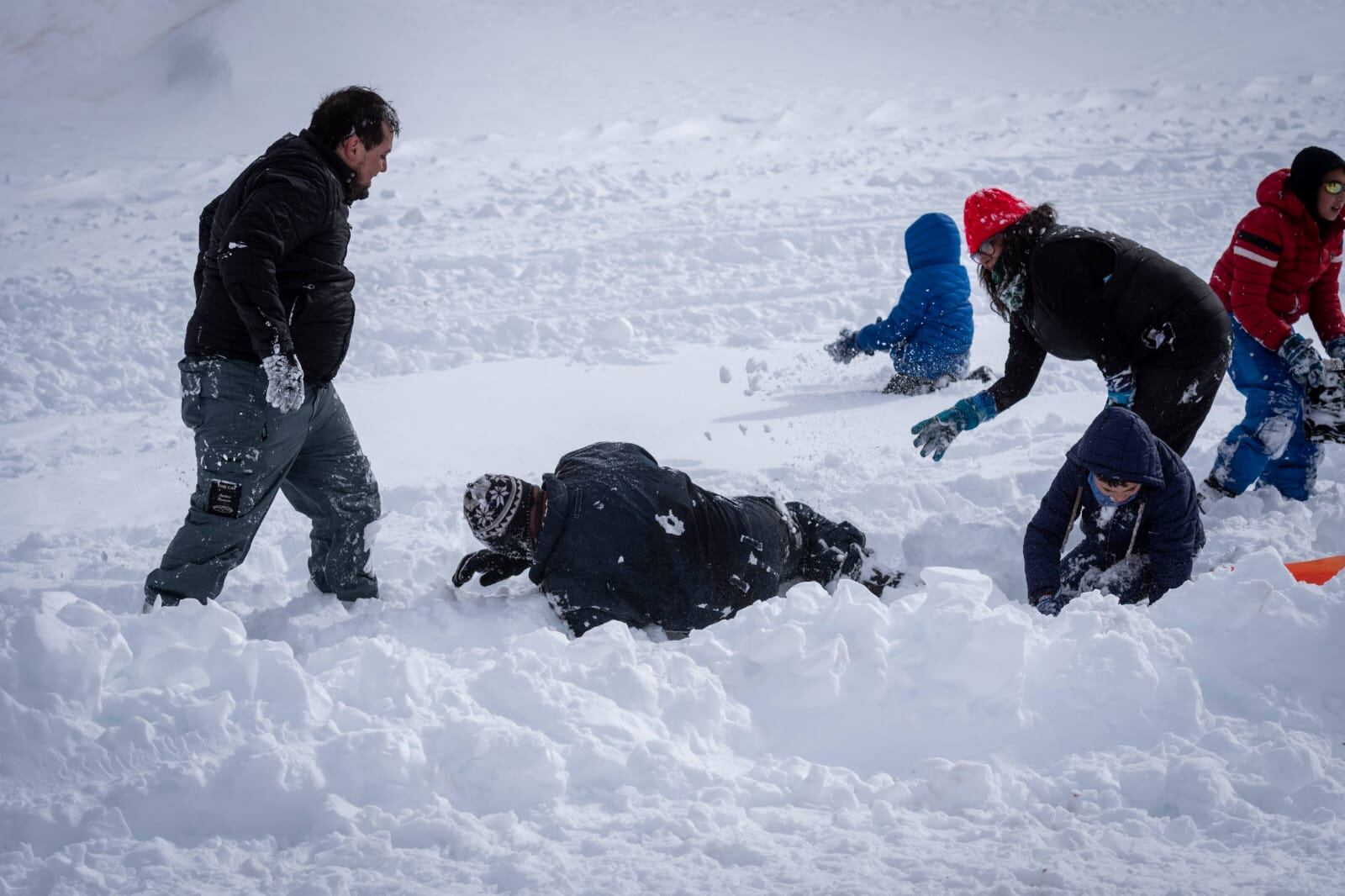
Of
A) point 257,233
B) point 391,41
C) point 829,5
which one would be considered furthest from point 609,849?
point 829,5

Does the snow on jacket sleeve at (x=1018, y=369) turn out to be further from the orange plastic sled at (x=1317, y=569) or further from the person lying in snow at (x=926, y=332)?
the person lying in snow at (x=926, y=332)

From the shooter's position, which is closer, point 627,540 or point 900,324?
point 627,540

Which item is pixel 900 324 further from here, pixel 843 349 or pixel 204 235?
pixel 204 235

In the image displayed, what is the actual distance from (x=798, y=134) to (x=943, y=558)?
809 centimetres

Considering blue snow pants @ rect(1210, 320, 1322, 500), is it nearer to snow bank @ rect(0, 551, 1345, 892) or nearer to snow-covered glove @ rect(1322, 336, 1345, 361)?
snow-covered glove @ rect(1322, 336, 1345, 361)

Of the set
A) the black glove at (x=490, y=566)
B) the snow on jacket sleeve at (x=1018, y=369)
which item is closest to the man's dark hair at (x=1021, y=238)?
the snow on jacket sleeve at (x=1018, y=369)

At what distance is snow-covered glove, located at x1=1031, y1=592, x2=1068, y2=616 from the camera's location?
10.6 feet

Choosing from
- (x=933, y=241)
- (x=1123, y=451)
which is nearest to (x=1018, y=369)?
(x=1123, y=451)

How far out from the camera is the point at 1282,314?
4.08 m

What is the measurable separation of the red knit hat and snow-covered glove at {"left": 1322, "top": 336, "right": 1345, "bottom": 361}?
157cm

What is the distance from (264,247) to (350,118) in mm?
462

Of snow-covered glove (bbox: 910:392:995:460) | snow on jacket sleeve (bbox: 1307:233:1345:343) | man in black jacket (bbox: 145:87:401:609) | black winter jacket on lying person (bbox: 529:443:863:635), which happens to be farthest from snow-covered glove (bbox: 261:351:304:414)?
snow on jacket sleeve (bbox: 1307:233:1345:343)

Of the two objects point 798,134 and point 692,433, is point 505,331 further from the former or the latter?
point 798,134

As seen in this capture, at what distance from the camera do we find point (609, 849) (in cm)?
211
